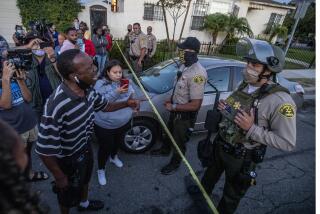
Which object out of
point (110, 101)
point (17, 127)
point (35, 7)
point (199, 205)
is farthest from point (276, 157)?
point (35, 7)

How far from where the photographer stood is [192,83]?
9.89 feet

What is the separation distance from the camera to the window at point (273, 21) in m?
18.8

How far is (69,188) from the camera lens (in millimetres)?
2072

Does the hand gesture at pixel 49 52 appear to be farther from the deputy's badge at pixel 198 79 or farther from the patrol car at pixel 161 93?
the deputy's badge at pixel 198 79

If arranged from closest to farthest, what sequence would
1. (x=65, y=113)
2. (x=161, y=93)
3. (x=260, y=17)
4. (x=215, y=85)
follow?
(x=65, y=113) < (x=161, y=93) < (x=215, y=85) < (x=260, y=17)

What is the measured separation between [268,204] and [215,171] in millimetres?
1160

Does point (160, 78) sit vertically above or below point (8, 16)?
above

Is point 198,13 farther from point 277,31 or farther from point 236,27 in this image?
point 277,31

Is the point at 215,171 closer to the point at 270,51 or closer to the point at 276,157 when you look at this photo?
the point at 270,51

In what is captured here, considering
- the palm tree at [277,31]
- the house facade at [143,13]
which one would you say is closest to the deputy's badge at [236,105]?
the house facade at [143,13]

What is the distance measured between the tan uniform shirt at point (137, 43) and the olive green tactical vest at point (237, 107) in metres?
5.48

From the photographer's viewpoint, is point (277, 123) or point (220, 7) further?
point (220, 7)

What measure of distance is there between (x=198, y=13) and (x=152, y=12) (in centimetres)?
345

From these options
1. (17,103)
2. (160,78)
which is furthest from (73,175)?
(160,78)
